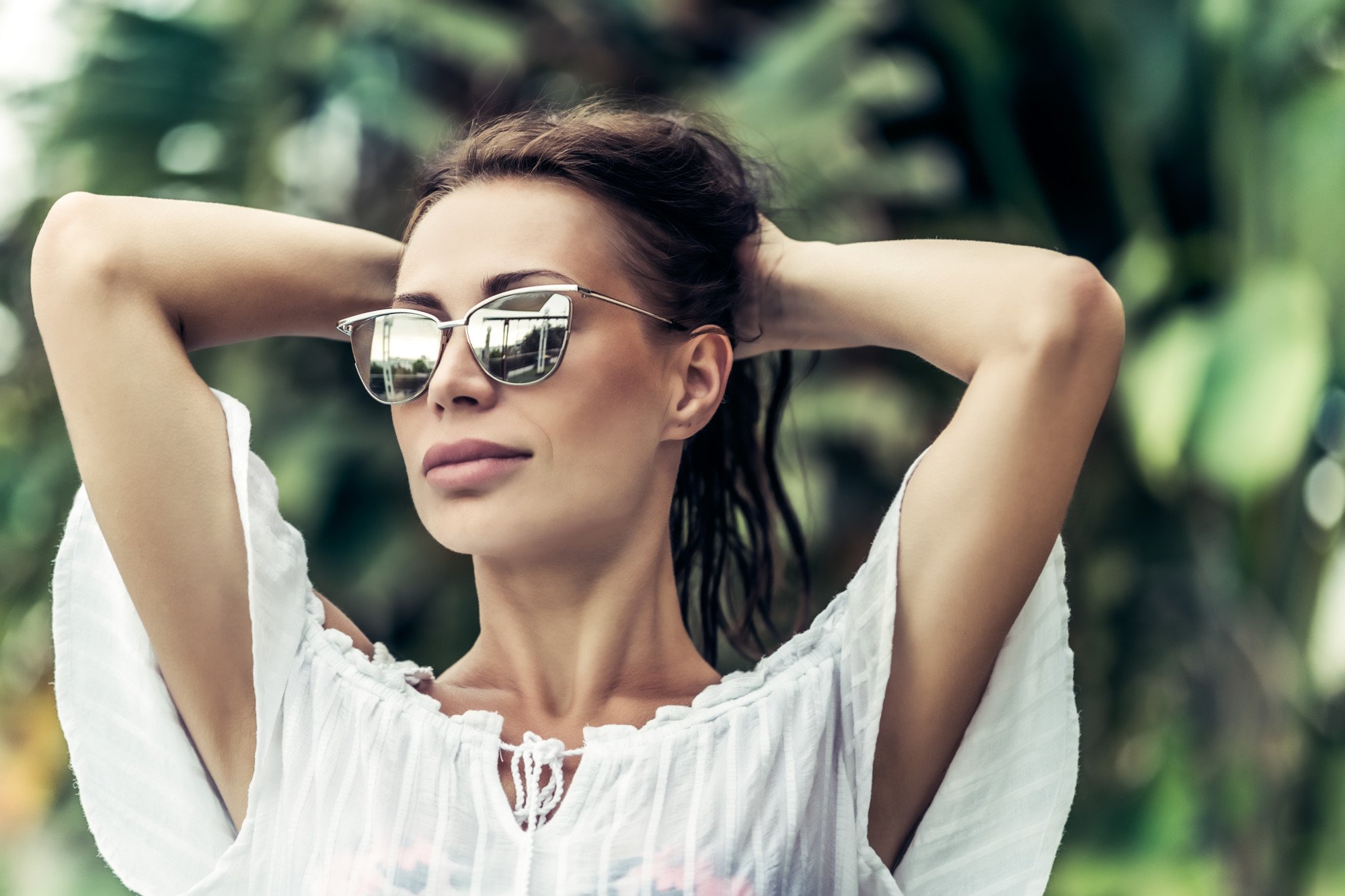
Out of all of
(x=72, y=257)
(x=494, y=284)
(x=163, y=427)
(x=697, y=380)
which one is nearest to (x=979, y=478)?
(x=697, y=380)

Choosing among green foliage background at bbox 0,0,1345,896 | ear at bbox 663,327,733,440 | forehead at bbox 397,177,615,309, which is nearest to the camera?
forehead at bbox 397,177,615,309

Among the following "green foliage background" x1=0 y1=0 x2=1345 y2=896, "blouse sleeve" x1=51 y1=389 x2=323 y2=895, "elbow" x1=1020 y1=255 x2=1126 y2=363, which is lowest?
"green foliage background" x1=0 y1=0 x2=1345 y2=896

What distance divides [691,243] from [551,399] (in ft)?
1.15

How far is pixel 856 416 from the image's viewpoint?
422cm

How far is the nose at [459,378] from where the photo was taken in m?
1.42

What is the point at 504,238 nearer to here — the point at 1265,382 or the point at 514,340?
the point at 514,340

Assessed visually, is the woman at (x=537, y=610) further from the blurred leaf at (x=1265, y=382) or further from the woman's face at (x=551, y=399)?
the blurred leaf at (x=1265, y=382)

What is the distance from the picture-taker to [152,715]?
1.45 meters

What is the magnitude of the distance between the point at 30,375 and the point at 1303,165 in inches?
176

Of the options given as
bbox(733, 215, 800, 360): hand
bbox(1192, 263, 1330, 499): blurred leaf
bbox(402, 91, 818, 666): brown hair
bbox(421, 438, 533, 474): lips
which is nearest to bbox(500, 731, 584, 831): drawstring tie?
bbox(421, 438, 533, 474): lips

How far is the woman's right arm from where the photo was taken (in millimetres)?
1411

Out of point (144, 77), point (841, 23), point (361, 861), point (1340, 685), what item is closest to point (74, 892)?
point (144, 77)

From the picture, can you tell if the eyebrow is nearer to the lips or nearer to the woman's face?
the woman's face

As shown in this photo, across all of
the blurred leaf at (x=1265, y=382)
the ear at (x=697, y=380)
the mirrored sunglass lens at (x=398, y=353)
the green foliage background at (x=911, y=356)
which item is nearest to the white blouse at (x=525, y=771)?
the mirrored sunglass lens at (x=398, y=353)
